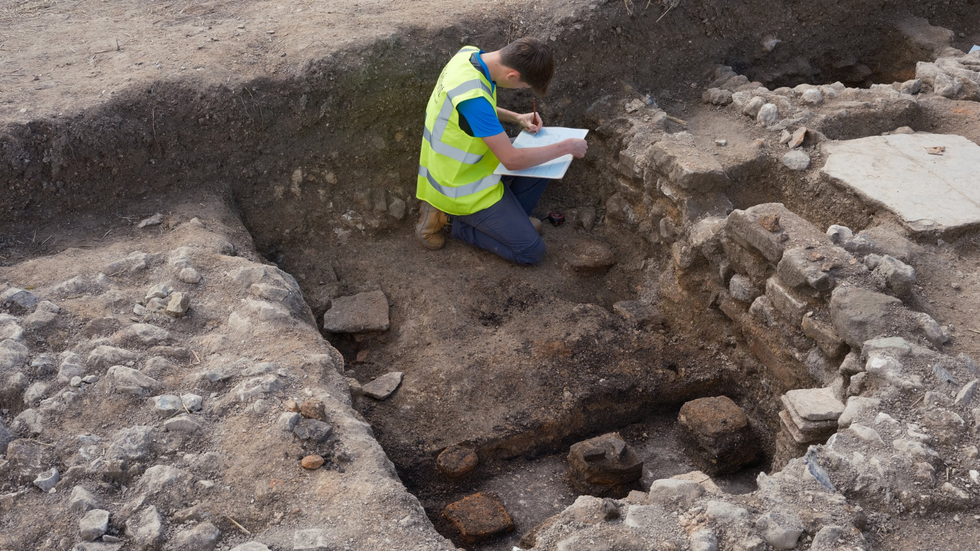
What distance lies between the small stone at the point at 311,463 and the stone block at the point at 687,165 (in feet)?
8.85

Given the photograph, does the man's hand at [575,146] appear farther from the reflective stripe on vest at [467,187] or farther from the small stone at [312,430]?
the small stone at [312,430]

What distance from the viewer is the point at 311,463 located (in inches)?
104

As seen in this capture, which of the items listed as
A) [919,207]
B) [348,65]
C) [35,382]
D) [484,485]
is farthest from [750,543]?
[348,65]

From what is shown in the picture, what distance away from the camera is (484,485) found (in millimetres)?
3623

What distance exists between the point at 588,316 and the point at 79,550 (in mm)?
2867

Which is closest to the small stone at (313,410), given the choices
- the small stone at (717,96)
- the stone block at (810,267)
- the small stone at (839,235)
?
the stone block at (810,267)

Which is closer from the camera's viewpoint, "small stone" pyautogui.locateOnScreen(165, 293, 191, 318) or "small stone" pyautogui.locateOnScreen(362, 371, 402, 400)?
"small stone" pyautogui.locateOnScreen(165, 293, 191, 318)

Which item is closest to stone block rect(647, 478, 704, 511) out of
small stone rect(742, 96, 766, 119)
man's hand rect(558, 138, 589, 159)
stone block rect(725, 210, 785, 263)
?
stone block rect(725, 210, 785, 263)

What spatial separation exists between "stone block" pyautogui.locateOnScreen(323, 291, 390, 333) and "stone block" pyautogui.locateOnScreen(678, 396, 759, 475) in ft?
5.95

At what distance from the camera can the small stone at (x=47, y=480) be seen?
2.47m

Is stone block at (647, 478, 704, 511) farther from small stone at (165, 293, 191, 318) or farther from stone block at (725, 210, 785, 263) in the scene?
small stone at (165, 293, 191, 318)

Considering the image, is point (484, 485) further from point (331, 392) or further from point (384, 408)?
point (331, 392)

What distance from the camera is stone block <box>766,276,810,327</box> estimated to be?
11.6 ft

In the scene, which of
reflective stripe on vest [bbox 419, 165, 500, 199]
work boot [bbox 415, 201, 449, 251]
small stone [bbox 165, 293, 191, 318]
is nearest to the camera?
small stone [bbox 165, 293, 191, 318]
